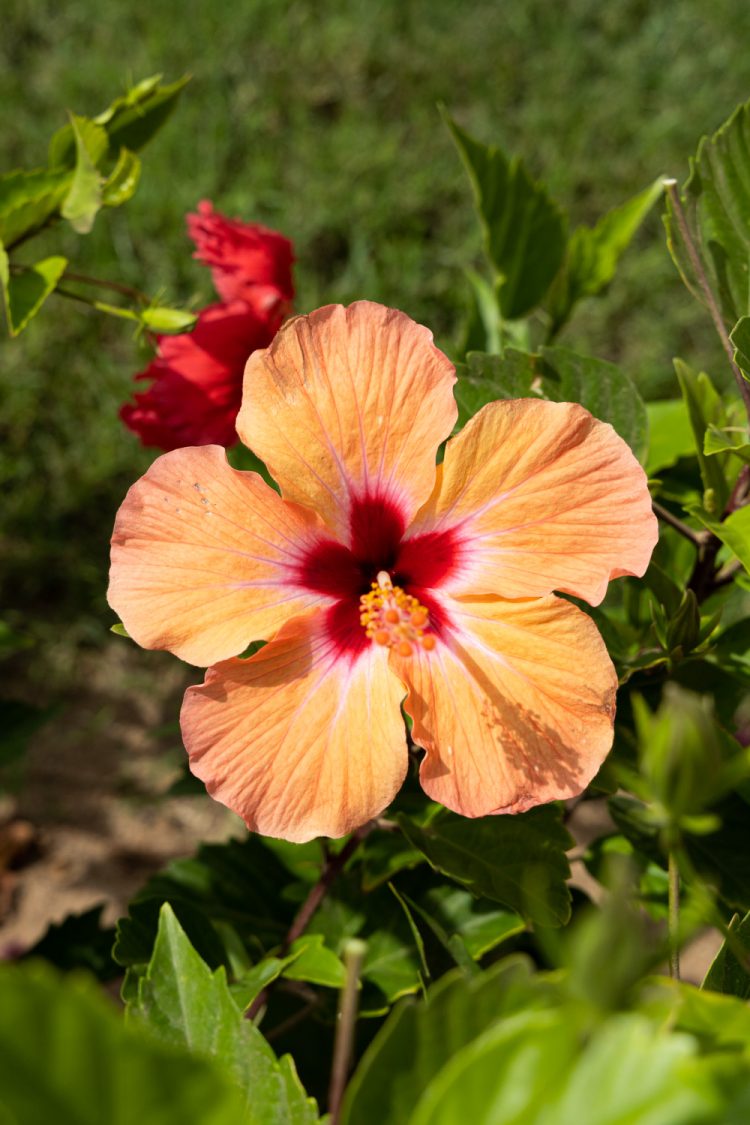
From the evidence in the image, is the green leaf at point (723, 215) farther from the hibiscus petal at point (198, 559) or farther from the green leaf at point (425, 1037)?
the green leaf at point (425, 1037)

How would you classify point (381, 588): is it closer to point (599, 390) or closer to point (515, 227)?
point (599, 390)

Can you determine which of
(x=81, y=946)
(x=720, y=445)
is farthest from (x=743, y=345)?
(x=81, y=946)

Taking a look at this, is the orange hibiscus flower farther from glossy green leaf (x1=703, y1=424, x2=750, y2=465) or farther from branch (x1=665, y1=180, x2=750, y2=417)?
branch (x1=665, y1=180, x2=750, y2=417)

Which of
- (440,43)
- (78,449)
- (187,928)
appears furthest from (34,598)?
(440,43)

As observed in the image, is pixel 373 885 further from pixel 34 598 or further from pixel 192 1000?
pixel 34 598

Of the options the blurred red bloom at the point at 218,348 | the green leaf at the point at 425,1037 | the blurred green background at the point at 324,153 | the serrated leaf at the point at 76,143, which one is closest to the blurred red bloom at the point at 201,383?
the blurred red bloom at the point at 218,348

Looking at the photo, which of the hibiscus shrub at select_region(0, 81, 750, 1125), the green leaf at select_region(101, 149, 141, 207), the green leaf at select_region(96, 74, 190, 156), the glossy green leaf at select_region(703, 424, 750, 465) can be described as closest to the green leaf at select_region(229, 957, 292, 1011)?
the hibiscus shrub at select_region(0, 81, 750, 1125)

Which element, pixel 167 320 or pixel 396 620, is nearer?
pixel 396 620
